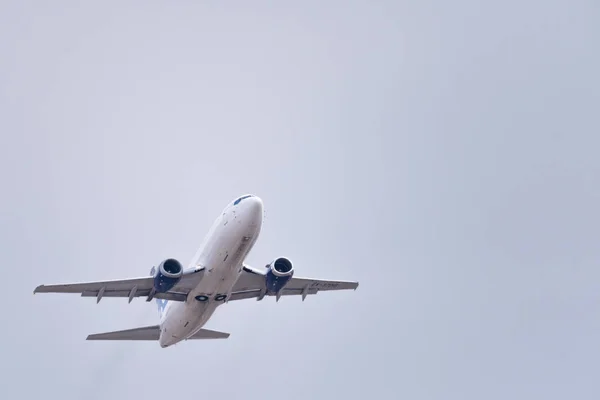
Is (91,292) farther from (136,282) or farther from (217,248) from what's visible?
(217,248)

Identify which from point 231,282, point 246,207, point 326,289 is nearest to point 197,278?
point 231,282

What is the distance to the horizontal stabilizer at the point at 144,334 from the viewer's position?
207 ft

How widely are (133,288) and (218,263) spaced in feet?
20.5

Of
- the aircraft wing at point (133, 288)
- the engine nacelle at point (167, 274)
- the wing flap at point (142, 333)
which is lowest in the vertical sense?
the wing flap at point (142, 333)

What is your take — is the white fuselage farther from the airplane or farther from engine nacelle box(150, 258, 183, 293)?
engine nacelle box(150, 258, 183, 293)

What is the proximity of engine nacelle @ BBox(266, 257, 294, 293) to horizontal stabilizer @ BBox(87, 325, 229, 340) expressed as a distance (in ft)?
25.1

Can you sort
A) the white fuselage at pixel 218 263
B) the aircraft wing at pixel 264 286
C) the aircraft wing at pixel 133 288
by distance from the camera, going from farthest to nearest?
1. the aircraft wing at pixel 264 286
2. the aircraft wing at pixel 133 288
3. the white fuselage at pixel 218 263

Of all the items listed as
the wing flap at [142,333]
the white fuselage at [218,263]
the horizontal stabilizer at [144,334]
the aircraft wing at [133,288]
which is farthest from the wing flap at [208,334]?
the aircraft wing at [133,288]

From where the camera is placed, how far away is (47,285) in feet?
185

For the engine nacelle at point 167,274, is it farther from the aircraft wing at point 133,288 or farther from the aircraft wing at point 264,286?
the aircraft wing at point 264,286

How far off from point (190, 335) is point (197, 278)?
5658 mm

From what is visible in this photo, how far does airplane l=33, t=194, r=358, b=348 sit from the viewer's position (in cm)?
5688

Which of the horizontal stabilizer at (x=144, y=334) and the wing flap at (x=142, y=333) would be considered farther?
the wing flap at (x=142, y=333)

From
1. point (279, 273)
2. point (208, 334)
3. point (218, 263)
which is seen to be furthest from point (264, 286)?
point (218, 263)
